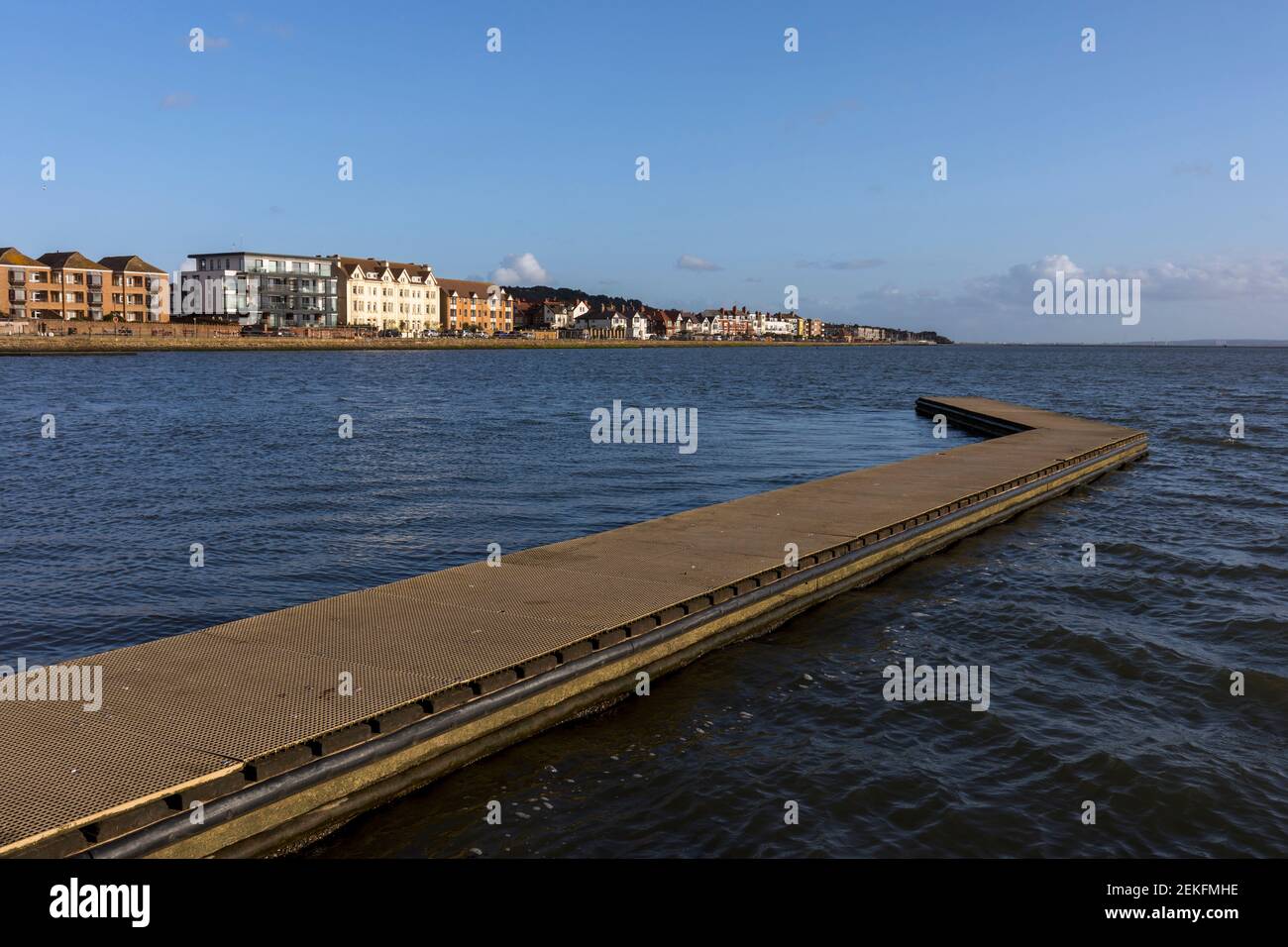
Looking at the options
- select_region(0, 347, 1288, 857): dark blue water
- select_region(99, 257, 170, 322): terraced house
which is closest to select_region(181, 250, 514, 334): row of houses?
select_region(99, 257, 170, 322): terraced house

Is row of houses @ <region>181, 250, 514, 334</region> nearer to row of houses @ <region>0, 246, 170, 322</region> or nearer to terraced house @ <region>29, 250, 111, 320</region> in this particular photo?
row of houses @ <region>0, 246, 170, 322</region>

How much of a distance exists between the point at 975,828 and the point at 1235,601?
→ 1024cm

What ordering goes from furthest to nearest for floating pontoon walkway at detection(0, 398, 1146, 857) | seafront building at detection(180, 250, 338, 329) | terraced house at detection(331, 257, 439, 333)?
terraced house at detection(331, 257, 439, 333)
seafront building at detection(180, 250, 338, 329)
floating pontoon walkway at detection(0, 398, 1146, 857)

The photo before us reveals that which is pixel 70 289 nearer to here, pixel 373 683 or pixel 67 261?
pixel 67 261

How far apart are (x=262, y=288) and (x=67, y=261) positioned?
30.8 metres

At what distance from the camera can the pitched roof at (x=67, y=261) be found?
134 metres

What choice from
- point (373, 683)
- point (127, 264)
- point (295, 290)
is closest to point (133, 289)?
point (127, 264)

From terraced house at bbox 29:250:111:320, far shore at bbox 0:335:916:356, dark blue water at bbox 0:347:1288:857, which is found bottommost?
dark blue water at bbox 0:347:1288:857

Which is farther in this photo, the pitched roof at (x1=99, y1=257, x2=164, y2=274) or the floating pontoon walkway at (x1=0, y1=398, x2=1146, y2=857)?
the pitched roof at (x1=99, y1=257, x2=164, y2=274)

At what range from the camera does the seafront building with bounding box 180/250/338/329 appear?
159 meters
